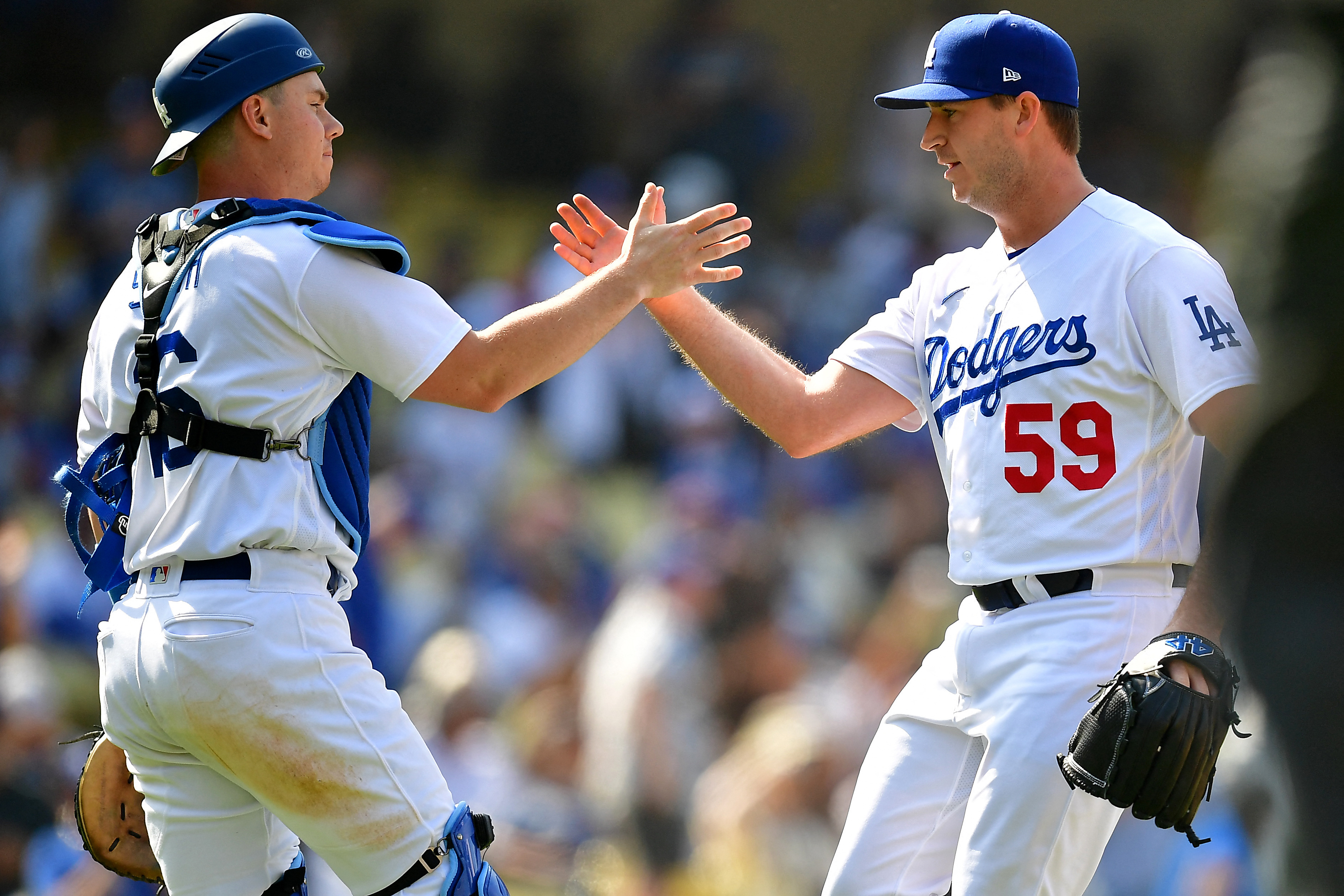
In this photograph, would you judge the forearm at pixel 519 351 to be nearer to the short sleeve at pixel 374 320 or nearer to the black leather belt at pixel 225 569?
the short sleeve at pixel 374 320

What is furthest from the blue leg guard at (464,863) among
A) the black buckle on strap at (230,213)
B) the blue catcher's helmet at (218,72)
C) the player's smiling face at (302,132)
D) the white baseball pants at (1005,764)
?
the blue catcher's helmet at (218,72)

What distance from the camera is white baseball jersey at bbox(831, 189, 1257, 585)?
3201 mm

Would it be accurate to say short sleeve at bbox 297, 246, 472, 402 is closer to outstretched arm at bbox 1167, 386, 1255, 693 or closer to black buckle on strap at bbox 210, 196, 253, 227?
black buckle on strap at bbox 210, 196, 253, 227

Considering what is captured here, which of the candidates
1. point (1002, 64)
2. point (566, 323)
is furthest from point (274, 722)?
point (1002, 64)

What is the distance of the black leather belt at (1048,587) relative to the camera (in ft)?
10.6

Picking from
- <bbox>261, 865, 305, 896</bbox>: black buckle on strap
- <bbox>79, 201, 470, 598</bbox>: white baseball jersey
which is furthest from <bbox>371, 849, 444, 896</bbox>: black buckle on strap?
<bbox>79, 201, 470, 598</bbox>: white baseball jersey

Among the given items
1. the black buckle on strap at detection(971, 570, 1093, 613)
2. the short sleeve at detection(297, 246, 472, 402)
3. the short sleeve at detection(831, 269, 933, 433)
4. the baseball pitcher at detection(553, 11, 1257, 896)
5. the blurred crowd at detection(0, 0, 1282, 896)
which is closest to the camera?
the baseball pitcher at detection(553, 11, 1257, 896)

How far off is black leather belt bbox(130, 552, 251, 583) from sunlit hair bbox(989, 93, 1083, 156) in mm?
2003

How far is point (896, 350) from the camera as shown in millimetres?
3846

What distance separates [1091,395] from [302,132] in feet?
6.12

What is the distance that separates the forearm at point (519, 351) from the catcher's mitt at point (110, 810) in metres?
1.18

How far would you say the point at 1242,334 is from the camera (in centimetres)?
317

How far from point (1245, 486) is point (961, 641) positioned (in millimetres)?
1260

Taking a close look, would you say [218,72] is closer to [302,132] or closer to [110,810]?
[302,132]
